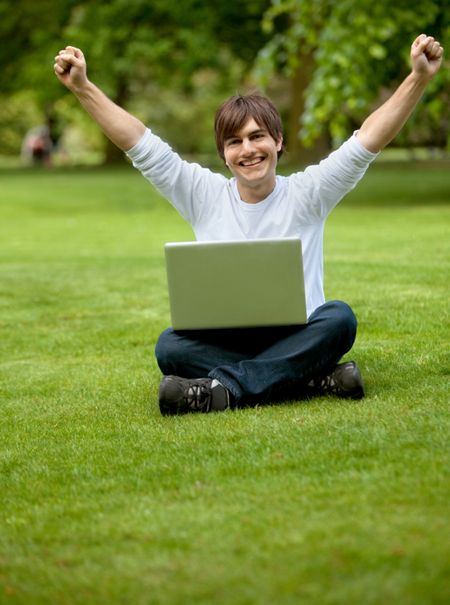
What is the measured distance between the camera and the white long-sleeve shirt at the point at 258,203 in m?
4.57

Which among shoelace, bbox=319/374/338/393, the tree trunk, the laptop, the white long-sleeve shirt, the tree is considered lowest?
shoelace, bbox=319/374/338/393

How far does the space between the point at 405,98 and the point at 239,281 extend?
2.96ft

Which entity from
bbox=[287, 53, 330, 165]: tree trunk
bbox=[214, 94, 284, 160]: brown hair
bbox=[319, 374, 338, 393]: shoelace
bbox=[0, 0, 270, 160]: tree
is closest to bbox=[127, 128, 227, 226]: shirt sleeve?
bbox=[214, 94, 284, 160]: brown hair

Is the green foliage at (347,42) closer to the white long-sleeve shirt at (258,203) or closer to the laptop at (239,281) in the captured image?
the white long-sleeve shirt at (258,203)

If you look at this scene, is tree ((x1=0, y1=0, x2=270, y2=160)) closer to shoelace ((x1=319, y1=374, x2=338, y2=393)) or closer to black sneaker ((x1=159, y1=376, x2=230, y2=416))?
shoelace ((x1=319, y1=374, x2=338, y2=393))

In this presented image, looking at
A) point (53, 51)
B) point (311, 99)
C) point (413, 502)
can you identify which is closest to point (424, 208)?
point (311, 99)

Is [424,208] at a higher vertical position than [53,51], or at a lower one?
lower

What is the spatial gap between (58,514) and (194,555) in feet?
2.01

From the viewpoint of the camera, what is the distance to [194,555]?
2871mm

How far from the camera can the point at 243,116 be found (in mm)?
4578

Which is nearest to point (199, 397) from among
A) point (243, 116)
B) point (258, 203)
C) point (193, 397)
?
point (193, 397)

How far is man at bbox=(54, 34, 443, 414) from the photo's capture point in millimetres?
4477

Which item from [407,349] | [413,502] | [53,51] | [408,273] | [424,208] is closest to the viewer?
[413,502]

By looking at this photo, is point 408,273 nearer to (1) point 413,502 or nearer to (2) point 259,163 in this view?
(2) point 259,163
